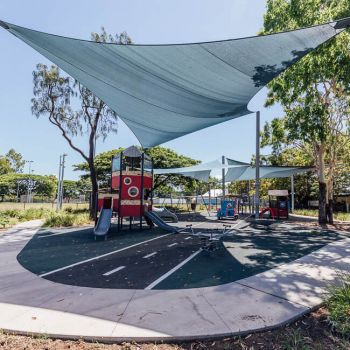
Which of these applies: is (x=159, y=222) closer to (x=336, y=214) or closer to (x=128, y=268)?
(x=128, y=268)

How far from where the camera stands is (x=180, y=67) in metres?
5.61

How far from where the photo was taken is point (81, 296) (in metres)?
3.72

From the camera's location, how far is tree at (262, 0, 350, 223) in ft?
26.2

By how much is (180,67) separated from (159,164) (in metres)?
20.7

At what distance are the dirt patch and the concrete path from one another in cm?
8

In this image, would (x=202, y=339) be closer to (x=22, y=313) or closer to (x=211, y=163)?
(x=22, y=313)

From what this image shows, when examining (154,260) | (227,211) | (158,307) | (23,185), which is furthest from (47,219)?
(23,185)

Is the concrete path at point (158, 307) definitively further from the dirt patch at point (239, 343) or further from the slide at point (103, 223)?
the slide at point (103, 223)

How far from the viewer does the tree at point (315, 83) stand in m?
8.00

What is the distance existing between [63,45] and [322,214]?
13.2 m

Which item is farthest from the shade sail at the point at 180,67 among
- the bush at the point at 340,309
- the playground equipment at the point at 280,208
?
the playground equipment at the point at 280,208

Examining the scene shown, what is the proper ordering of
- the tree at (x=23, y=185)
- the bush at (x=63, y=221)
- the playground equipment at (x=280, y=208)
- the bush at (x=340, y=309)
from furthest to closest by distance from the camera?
1. the tree at (x=23, y=185)
2. the playground equipment at (x=280, y=208)
3. the bush at (x=63, y=221)
4. the bush at (x=340, y=309)

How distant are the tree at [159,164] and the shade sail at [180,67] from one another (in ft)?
58.6

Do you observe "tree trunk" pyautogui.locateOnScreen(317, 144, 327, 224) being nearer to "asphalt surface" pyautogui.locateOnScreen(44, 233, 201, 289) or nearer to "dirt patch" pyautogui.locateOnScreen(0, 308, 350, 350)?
"asphalt surface" pyautogui.locateOnScreen(44, 233, 201, 289)
